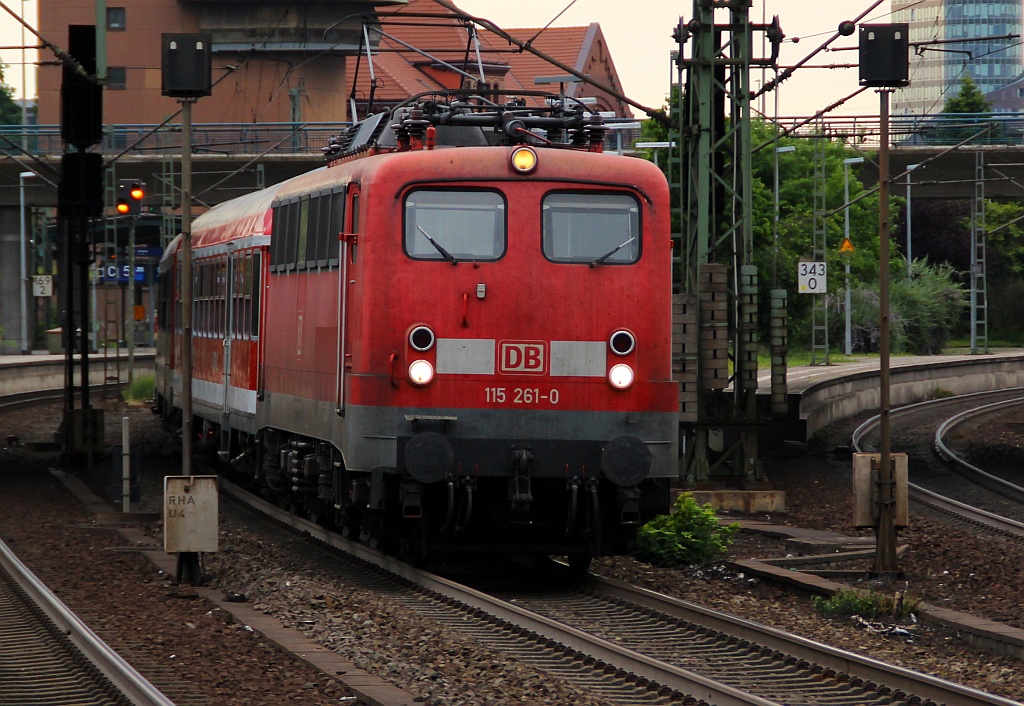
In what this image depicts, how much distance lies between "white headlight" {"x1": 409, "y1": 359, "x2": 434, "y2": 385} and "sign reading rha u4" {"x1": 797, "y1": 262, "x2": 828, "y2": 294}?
1243 inches

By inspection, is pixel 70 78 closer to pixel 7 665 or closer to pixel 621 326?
pixel 621 326

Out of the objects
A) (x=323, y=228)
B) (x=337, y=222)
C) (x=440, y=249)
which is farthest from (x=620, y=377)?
(x=323, y=228)

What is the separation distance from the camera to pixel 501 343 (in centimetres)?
1182

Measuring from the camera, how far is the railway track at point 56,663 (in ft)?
26.6

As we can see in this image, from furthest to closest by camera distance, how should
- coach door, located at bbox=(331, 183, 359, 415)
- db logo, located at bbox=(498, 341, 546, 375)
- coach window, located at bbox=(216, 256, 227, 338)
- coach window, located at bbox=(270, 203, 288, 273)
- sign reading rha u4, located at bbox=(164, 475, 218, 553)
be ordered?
coach window, located at bbox=(216, 256, 227, 338), coach window, located at bbox=(270, 203, 288, 273), sign reading rha u4, located at bbox=(164, 475, 218, 553), coach door, located at bbox=(331, 183, 359, 415), db logo, located at bbox=(498, 341, 546, 375)

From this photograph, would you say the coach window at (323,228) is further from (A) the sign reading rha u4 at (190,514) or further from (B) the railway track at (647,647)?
(B) the railway track at (647,647)

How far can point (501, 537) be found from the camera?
12.6m

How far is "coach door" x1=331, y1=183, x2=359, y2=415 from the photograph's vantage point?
39.9ft

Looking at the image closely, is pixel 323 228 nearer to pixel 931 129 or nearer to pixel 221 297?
Result: pixel 221 297

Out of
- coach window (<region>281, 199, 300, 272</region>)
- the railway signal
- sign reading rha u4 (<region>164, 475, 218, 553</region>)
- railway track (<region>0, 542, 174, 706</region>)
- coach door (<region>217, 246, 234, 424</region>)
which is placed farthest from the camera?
the railway signal

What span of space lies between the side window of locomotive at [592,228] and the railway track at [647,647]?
2416 mm

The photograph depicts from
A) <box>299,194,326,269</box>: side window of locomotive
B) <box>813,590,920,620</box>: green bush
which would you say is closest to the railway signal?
<box>299,194,326,269</box>: side window of locomotive

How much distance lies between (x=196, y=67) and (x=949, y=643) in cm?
727

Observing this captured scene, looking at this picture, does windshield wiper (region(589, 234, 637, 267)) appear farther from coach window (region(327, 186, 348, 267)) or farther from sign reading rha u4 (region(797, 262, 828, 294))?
sign reading rha u4 (region(797, 262, 828, 294))
